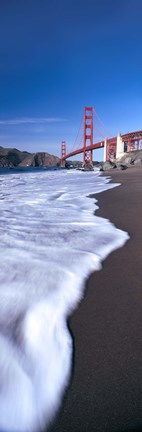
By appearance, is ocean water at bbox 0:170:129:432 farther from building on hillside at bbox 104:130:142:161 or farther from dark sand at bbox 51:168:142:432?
building on hillside at bbox 104:130:142:161

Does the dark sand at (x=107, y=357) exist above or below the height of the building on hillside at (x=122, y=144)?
below

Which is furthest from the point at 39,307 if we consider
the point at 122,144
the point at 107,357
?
the point at 122,144

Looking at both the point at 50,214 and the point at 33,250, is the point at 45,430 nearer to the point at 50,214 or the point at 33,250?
the point at 33,250

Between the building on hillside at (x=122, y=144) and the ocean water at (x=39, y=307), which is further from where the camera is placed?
the building on hillside at (x=122, y=144)

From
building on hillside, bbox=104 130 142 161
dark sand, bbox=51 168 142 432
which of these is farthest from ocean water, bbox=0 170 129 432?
building on hillside, bbox=104 130 142 161

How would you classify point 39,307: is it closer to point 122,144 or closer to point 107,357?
point 107,357

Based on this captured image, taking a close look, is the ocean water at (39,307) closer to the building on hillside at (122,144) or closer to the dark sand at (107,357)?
the dark sand at (107,357)

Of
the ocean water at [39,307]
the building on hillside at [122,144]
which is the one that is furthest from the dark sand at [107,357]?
the building on hillside at [122,144]
